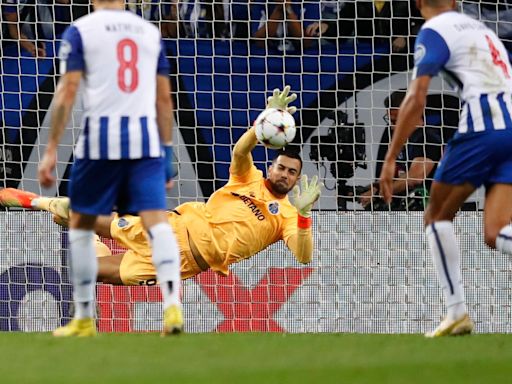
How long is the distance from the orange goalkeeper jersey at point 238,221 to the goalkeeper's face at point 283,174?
83 mm

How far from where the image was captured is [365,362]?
6.95 metres

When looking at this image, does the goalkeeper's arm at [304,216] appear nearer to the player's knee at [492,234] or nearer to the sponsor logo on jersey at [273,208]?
the sponsor logo on jersey at [273,208]

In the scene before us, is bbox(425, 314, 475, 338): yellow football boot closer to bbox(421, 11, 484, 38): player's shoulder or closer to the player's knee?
the player's knee

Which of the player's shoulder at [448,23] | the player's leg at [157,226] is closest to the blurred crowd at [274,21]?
the player's shoulder at [448,23]

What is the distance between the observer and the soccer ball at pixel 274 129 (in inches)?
438

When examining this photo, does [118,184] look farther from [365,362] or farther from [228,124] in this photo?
[228,124]

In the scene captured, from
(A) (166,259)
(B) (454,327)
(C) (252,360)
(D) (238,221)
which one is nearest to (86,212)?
(A) (166,259)

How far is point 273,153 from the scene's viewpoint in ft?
45.1

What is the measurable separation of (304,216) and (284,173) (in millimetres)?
762

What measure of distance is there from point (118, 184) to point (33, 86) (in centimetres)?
626

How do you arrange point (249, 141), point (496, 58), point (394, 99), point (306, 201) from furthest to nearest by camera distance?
point (394, 99)
point (249, 141)
point (306, 201)
point (496, 58)

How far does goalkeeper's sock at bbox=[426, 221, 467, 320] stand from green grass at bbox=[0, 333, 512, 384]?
0.80 ft

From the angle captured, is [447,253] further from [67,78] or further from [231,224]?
[231,224]

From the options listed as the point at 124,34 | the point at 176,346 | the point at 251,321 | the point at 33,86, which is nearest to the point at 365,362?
the point at 176,346
